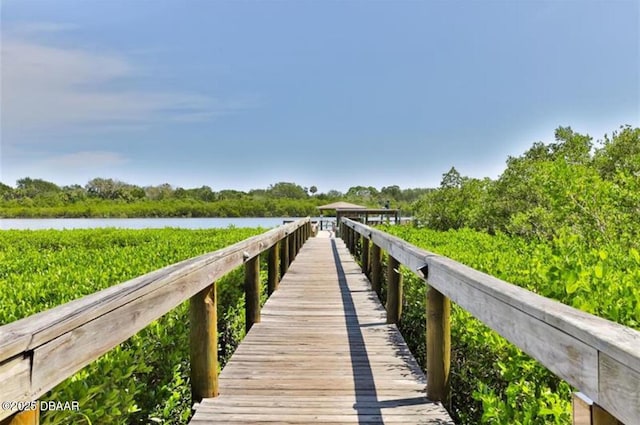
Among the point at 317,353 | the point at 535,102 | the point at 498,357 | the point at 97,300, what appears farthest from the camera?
the point at 535,102

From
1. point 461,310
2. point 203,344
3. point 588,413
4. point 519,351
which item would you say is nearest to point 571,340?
point 588,413

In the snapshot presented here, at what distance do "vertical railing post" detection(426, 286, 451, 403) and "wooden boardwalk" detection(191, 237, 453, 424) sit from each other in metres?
0.10

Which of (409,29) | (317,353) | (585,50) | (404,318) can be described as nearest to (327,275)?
(404,318)

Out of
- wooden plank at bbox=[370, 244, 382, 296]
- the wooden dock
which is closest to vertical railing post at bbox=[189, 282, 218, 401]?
the wooden dock

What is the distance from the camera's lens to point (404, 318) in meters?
4.32

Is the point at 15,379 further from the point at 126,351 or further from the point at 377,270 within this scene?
the point at 377,270

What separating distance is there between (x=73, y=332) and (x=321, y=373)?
86.4 inches

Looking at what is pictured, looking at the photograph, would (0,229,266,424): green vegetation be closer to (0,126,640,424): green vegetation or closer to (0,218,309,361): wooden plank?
(0,126,640,424): green vegetation

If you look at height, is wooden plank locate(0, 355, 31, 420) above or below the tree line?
below

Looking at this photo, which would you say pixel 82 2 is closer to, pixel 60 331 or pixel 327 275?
pixel 327 275

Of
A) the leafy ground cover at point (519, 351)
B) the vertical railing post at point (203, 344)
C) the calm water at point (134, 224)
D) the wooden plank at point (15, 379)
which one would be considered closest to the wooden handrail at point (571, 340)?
the leafy ground cover at point (519, 351)

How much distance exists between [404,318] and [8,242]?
30.4 feet

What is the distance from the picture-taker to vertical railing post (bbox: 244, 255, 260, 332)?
394 cm

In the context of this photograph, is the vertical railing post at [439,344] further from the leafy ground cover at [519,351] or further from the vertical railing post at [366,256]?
the vertical railing post at [366,256]
